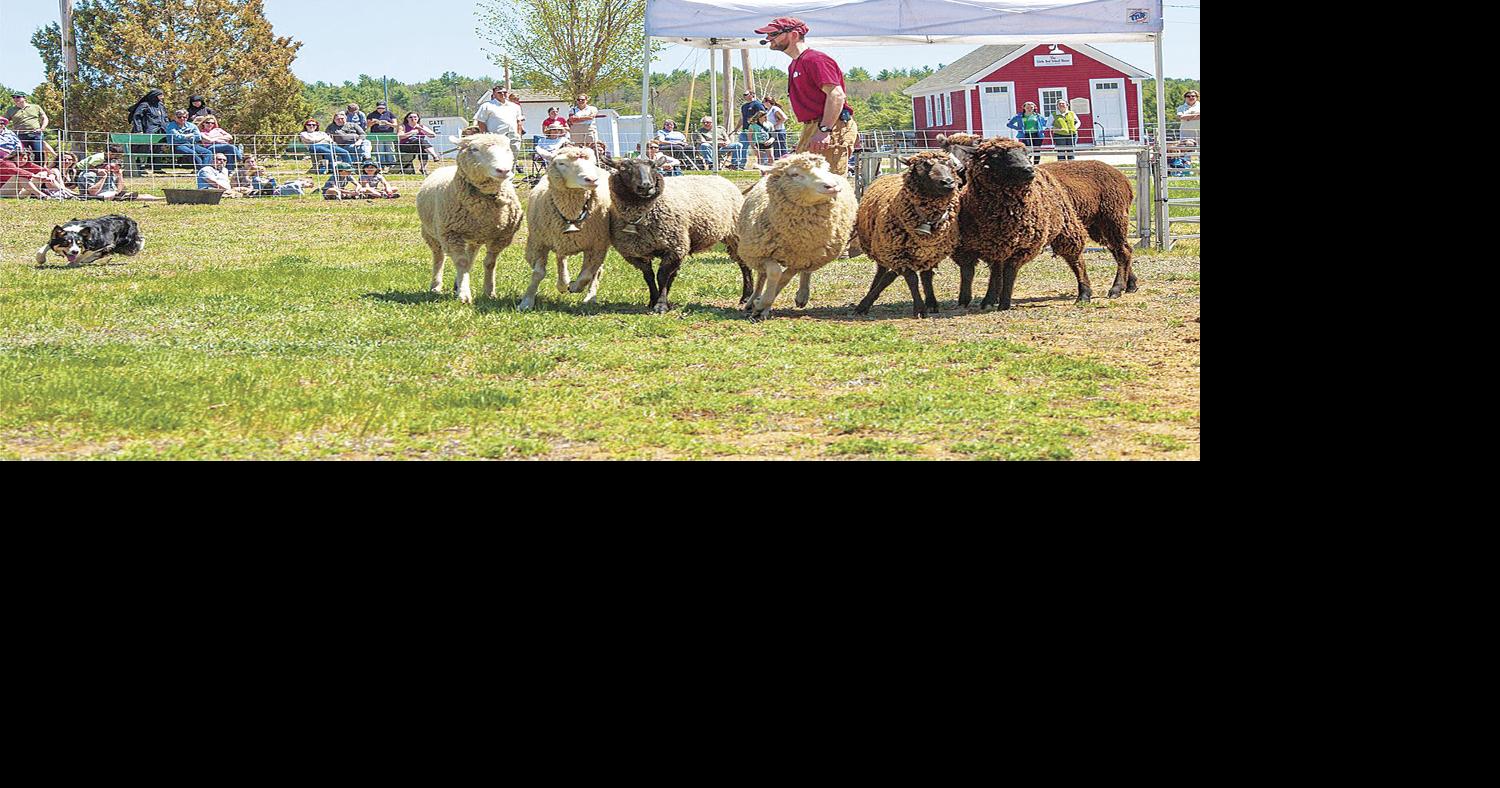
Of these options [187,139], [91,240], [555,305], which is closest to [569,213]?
[555,305]

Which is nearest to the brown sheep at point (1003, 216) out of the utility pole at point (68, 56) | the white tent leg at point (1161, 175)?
the white tent leg at point (1161, 175)

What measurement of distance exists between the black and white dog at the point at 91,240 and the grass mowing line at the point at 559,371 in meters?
0.43

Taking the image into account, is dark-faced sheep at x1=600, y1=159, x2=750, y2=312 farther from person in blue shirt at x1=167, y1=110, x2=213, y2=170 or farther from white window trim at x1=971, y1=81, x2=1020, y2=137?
white window trim at x1=971, y1=81, x2=1020, y2=137

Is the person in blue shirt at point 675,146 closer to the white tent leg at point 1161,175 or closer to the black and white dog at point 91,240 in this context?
the white tent leg at point 1161,175

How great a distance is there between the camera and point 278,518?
2.05m

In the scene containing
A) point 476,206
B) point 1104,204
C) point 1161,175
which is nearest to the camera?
point 476,206

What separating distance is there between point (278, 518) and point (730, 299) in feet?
22.5

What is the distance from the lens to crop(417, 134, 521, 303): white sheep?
8062 mm

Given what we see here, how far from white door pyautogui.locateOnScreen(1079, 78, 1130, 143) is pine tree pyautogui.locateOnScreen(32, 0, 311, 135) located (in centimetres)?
2201

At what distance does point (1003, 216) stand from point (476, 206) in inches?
125

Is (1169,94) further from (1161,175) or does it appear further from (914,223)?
(914,223)

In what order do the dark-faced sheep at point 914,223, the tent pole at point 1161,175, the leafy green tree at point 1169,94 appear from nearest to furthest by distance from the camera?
the dark-faced sheep at point 914,223 → the tent pole at point 1161,175 → the leafy green tree at point 1169,94

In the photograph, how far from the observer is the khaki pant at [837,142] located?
8.88 metres

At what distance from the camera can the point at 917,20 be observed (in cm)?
1101
